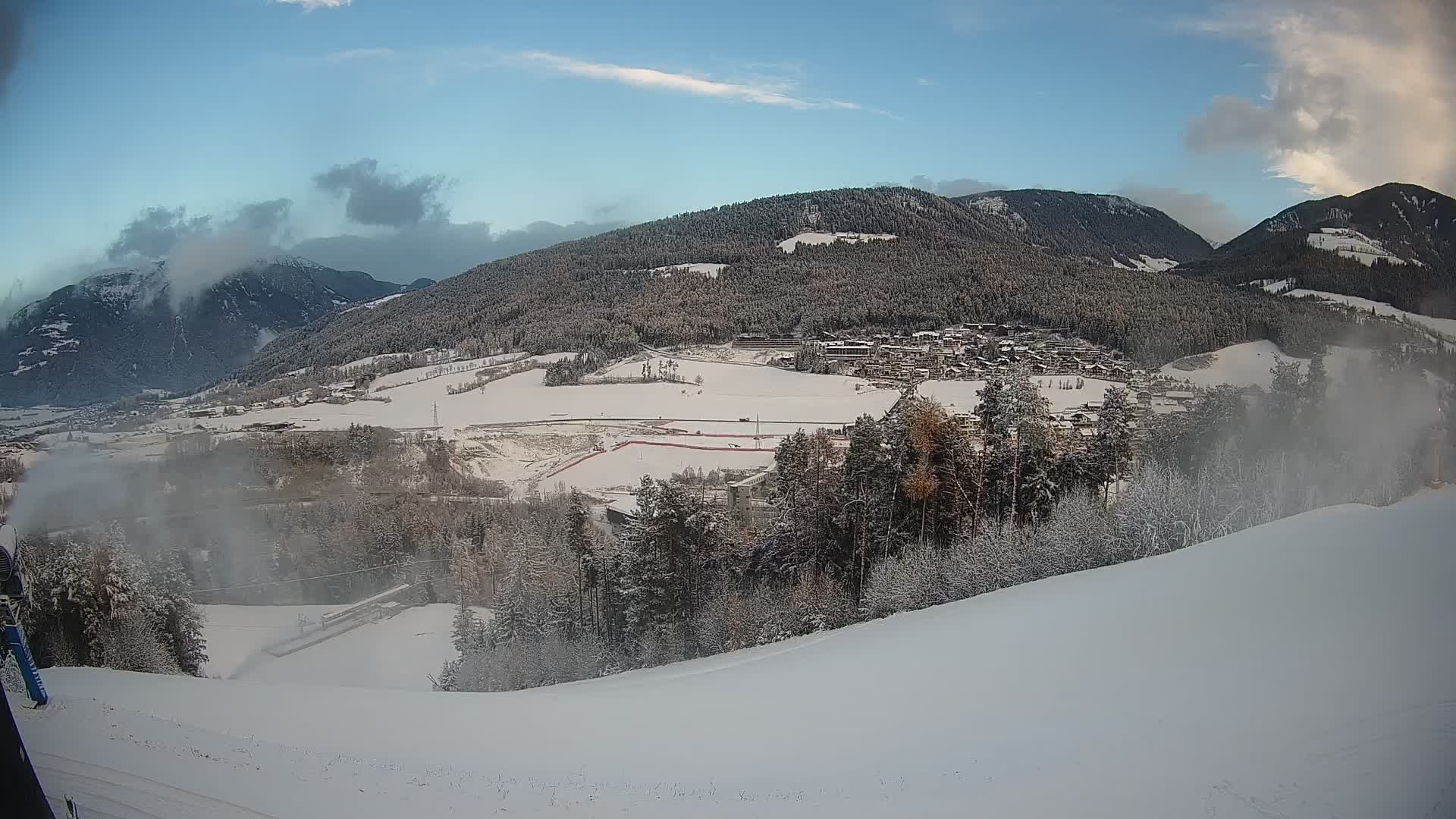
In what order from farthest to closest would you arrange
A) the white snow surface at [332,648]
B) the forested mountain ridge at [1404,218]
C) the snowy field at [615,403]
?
the snowy field at [615,403]
the white snow surface at [332,648]
the forested mountain ridge at [1404,218]

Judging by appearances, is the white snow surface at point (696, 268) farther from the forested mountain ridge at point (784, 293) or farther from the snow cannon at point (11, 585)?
the snow cannon at point (11, 585)

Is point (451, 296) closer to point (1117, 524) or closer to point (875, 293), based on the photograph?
point (875, 293)

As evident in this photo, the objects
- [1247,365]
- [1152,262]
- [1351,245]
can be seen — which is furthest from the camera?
[1152,262]

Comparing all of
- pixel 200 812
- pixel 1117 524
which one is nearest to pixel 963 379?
pixel 1117 524

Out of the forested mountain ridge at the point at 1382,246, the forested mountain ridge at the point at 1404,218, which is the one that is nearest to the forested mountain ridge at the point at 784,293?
the forested mountain ridge at the point at 1382,246

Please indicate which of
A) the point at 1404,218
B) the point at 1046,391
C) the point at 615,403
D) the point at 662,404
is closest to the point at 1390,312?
the point at 1404,218

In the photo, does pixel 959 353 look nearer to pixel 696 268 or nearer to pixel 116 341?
pixel 696 268

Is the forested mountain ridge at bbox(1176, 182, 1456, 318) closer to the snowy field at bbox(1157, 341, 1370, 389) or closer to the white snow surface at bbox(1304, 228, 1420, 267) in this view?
the white snow surface at bbox(1304, 228, 1420, 267)
